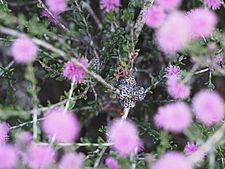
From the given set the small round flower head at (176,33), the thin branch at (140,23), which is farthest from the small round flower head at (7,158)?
the thin branch at (140,23)

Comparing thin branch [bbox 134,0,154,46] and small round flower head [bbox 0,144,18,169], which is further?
thin branch [bbox 134,0,154,46]

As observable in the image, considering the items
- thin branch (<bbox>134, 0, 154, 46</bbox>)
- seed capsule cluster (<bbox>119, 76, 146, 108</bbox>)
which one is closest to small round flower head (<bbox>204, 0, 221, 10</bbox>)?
thin branch (<bbox>134, 0, 154, 46</bbox>)

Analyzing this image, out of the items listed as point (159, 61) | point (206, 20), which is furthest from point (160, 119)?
point (159, 61)

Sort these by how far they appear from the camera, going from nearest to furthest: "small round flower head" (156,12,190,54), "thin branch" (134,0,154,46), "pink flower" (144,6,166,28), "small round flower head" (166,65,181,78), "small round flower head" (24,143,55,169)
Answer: "small round flower head" (156,12,190,54) → "small round flower head" (24,143,55,169) → "pink flower" (144,6,166,28) → "small round flower head" (166,65,181,78) → "thin branch" (134,0,154,46)

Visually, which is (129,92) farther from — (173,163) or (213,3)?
(173,163)

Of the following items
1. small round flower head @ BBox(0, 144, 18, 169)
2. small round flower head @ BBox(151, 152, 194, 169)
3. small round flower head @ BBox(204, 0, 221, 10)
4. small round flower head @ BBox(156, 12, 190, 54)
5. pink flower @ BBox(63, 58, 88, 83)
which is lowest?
small round flower head @ BBox(151, 152, 194, 169)

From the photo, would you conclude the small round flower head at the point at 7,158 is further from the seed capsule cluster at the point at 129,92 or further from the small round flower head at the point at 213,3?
the small round flower head at the point at 213,3

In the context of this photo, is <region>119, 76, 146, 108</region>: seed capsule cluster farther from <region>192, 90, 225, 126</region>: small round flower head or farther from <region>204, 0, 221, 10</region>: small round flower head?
<region>192, 90, 225, 126</region>: small round flower head

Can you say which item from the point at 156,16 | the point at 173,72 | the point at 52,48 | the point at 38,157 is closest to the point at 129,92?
the point at 173,72
